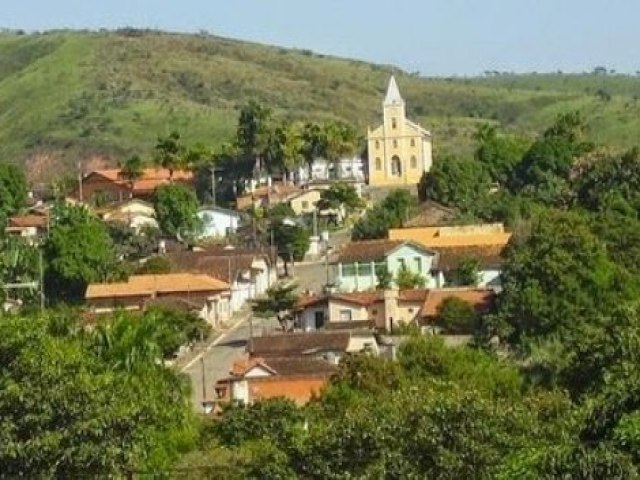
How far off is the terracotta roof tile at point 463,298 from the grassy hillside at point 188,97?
47.9 m

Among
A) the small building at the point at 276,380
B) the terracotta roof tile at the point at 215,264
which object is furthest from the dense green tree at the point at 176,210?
the small building at the point at 276,380

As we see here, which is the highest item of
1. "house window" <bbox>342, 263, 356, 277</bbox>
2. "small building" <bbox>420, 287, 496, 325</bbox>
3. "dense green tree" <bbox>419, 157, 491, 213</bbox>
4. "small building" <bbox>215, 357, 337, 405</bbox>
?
"dense green tree" <bbox>419, 157, 491, 213</bbox>

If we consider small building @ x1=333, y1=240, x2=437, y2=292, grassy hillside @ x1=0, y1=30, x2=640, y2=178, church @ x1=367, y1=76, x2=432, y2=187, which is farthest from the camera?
grassy hillside @ x1=0, y1=30, x2=640, y2=178

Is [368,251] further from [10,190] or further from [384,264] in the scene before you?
[10,190]

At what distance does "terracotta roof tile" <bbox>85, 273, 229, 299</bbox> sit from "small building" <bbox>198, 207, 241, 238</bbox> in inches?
562

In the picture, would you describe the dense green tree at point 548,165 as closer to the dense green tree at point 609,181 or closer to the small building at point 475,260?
the dense green tree at point 609,181

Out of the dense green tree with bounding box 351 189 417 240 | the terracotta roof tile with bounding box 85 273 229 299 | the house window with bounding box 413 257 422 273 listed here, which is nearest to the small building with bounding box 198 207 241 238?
the dense green tree with bounding box 351 189 417 240

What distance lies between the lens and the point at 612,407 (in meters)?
17.3

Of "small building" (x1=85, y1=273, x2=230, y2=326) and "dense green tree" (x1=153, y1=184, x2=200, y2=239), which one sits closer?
"small building" (x1=85, y1=273, x2=230, y2=326)

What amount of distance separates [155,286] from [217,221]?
16843 millimetres

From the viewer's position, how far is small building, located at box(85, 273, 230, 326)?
52094mm

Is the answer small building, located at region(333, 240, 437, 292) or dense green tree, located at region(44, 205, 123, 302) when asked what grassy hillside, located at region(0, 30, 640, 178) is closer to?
small building, located at region(333, 240, 437, 292)

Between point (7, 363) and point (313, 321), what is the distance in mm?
24737

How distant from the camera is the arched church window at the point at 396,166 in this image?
258 feet
